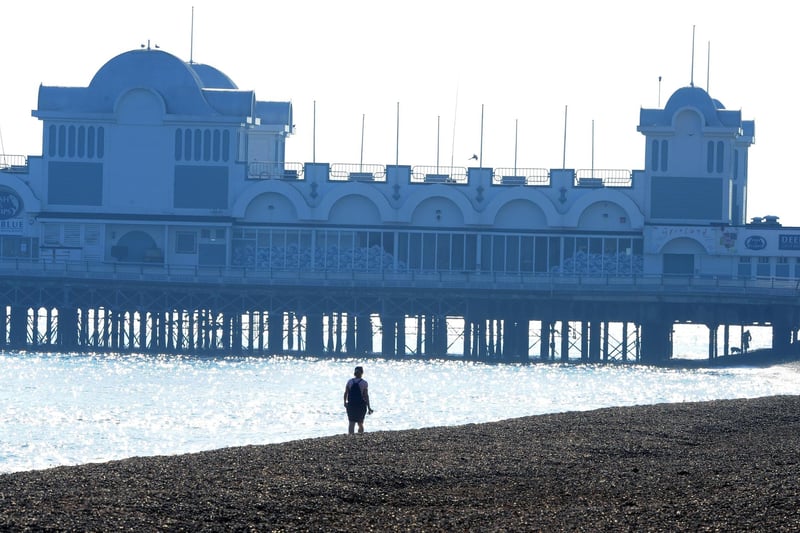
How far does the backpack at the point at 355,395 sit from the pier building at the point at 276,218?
3999 cm

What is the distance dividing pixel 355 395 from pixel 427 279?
3991 centimetres

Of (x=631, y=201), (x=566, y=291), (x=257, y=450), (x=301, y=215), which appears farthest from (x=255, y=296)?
(x=257, y=450)

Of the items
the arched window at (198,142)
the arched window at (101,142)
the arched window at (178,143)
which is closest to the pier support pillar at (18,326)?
the arched window at (101,142)

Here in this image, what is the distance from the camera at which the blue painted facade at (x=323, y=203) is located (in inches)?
2923

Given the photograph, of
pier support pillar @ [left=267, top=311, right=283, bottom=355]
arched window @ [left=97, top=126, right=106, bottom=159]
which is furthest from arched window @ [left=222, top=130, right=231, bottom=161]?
pier support pillar @ [left=267, top=311, right=283, bottom=355]

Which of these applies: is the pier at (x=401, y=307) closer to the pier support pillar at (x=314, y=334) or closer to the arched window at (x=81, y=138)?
the pier support pillar at (x=314, y=334)

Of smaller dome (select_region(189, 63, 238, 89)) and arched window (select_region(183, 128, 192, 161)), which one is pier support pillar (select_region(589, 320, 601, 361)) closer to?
arched window (select_region(183, 128, 192, 161))

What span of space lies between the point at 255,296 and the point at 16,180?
14700mm

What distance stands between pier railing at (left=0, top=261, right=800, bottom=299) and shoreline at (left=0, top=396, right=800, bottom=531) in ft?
126

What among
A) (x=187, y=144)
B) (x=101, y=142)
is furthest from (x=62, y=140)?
(x=187, y=144)

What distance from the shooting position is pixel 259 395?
5094 cm

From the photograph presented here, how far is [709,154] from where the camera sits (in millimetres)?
74500

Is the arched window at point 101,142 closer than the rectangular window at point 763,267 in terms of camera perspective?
No

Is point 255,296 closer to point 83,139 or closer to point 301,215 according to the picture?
point 301,215
